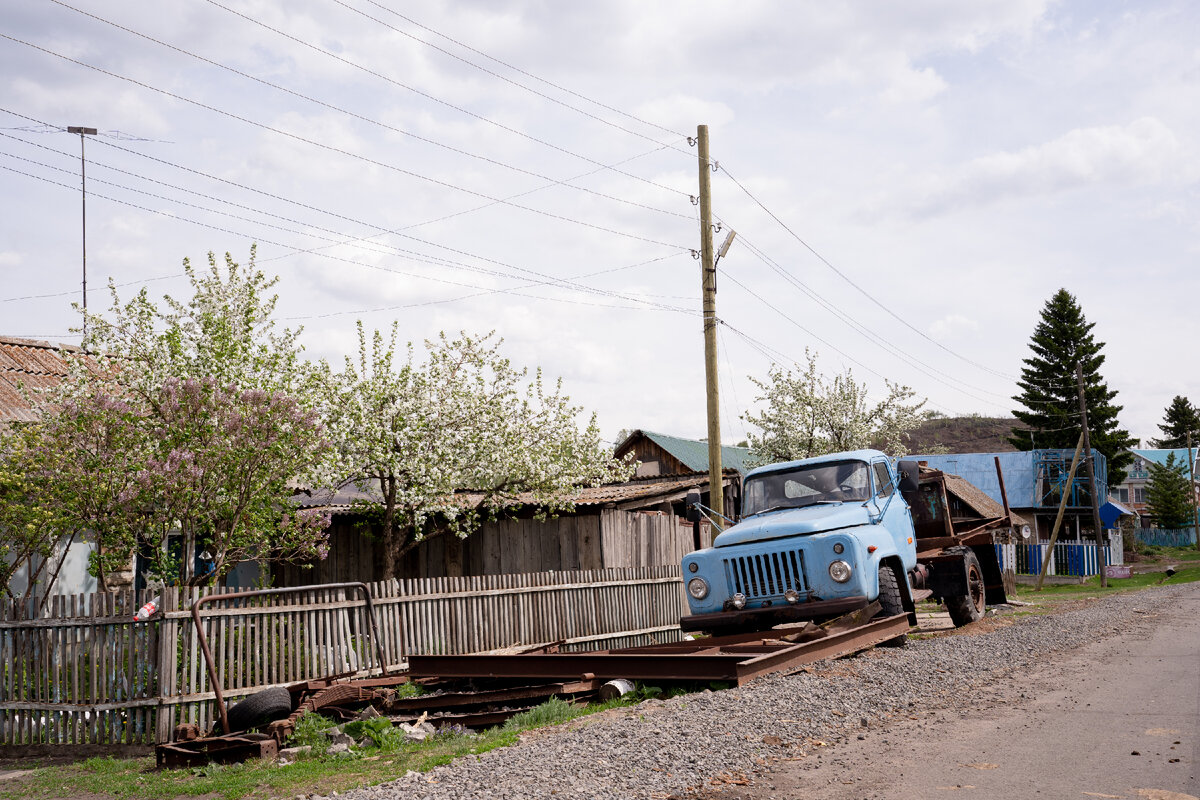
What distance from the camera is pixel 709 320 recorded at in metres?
18.5

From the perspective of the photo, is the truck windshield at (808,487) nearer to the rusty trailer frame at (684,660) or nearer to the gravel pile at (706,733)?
the rusty trailer frame at (684,660)

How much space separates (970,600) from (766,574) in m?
5.89

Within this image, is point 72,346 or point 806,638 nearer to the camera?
point 806,638

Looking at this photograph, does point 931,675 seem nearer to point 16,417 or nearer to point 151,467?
point 151,467

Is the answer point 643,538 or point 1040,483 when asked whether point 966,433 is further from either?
point 643,538

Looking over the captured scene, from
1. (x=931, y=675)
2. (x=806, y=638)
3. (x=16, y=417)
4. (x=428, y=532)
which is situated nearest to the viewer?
(x=931, y=675)

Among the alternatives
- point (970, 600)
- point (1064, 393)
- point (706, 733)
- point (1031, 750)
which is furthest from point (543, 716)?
point (1064, 393)

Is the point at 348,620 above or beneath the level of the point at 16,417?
beneath

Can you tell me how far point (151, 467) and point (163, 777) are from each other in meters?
4.35

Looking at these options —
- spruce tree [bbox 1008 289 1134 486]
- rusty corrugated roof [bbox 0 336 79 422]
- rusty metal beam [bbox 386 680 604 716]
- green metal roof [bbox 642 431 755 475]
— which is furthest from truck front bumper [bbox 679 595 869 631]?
spruce tree [bbox 1008 289 1134 486]

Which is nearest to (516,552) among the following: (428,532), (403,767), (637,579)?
(428,532)

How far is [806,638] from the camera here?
34.6 ft

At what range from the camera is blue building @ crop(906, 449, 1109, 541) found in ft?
175

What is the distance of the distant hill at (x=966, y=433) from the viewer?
126 metres
